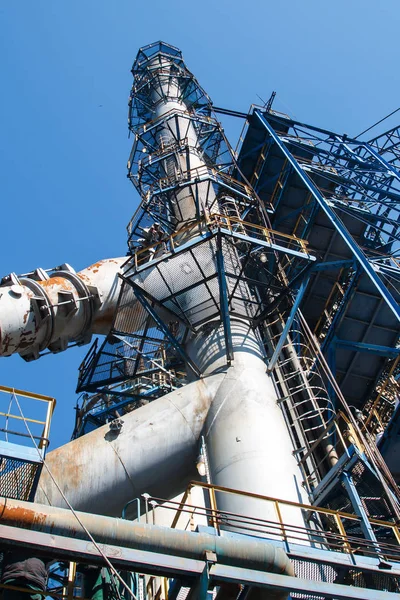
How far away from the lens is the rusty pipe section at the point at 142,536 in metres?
5.89

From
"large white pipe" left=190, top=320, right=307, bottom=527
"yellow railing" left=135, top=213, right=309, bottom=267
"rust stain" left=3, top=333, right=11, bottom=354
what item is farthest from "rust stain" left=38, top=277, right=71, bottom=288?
"large white pipe" left=190, top=320, right=307, bottom=527

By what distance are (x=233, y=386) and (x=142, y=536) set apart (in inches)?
247

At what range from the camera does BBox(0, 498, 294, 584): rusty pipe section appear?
5.89 metres

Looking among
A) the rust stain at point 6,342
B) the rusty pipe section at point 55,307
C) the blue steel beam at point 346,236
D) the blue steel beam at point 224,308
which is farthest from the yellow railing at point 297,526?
the rusty pipe section at point 55,307

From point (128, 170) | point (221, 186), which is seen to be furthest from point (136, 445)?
point (128, 170)

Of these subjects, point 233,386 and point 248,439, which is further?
point 233,386

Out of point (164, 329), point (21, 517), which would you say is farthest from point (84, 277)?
point (21, 517)

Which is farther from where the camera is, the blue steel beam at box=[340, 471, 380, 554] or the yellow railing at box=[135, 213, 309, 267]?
the yellow railing at box=[135, 213, 309, 267]

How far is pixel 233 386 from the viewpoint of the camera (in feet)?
40.1

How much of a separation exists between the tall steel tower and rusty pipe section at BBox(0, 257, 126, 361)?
43 millimetres

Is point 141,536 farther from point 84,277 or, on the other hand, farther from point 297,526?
point 84,277

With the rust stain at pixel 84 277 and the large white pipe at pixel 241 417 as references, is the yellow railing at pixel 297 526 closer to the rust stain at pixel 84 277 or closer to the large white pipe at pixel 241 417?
the large white pipe at pixel 241 417

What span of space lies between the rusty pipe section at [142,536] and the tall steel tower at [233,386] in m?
0.02

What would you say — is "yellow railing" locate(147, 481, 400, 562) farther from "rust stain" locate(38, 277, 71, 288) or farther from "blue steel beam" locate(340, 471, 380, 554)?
"rust stain" locate(38, 277, 71, 288)
